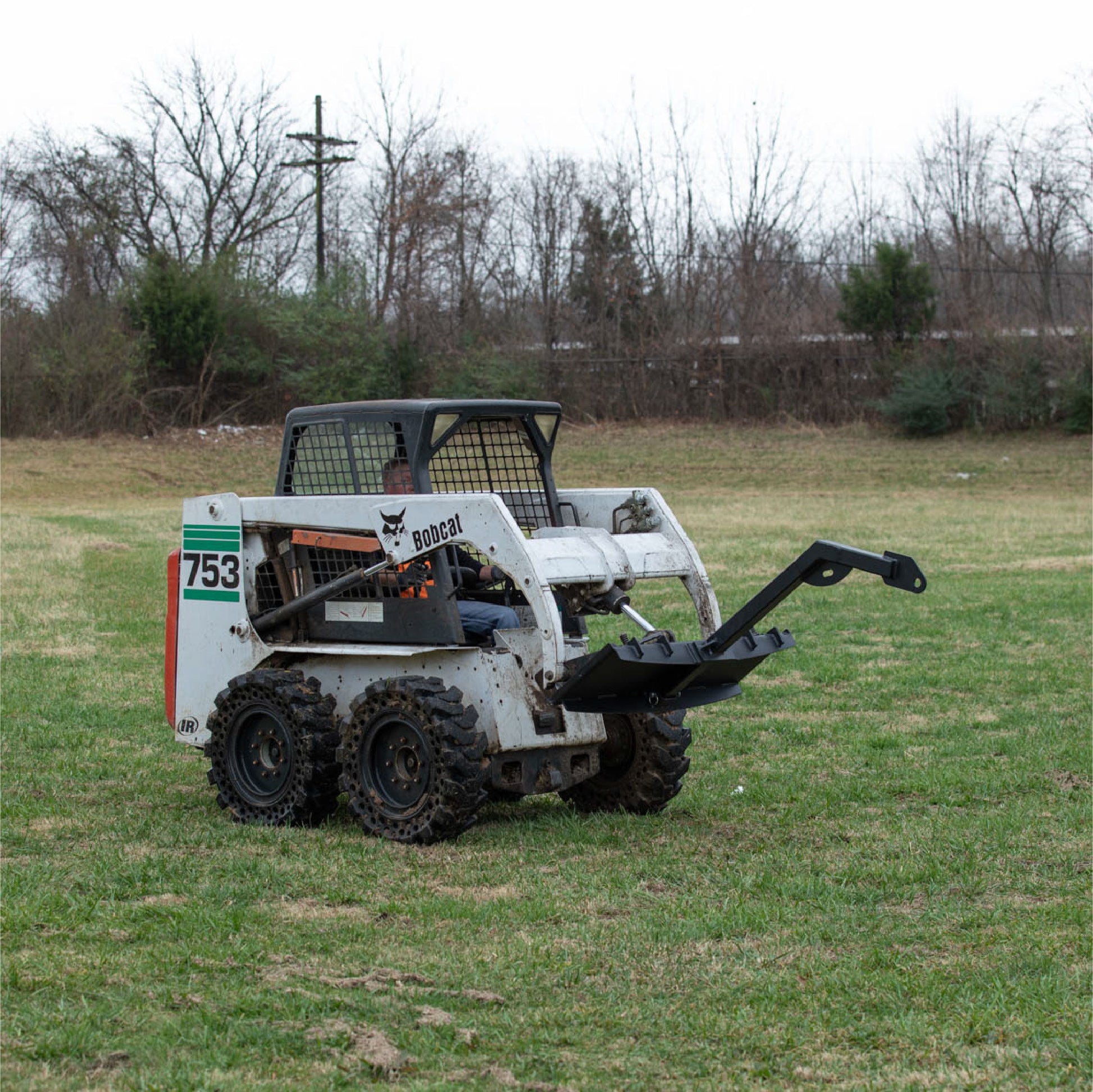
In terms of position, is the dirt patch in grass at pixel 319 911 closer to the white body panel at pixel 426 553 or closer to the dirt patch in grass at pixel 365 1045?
the dirt patch in grass at pixel 365 1045

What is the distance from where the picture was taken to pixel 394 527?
7.12 metres

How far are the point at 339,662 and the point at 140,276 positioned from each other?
40238 millimetres

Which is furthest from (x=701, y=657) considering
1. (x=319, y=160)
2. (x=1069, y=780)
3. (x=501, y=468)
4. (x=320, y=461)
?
(x=319, y=160)

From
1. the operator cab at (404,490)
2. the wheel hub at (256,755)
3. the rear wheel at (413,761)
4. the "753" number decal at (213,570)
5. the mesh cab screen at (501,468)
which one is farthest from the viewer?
the mesh cab screen at (501,468)

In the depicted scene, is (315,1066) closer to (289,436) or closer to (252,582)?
(252,582)

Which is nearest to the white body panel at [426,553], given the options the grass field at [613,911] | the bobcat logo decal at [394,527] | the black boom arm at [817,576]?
the bobcat logo decal at [394,527]

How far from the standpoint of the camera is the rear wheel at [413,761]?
6820 millimetres

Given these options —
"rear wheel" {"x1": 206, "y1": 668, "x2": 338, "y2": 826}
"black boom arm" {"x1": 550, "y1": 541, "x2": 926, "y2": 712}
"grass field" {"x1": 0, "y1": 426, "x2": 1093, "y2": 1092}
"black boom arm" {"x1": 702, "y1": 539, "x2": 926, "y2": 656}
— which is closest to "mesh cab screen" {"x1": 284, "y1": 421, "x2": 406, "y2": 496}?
"rear wheel" {"x1": 206, "y1": 668, "x2": 338, "y2": 826}

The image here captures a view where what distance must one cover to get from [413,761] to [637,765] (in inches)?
50.2

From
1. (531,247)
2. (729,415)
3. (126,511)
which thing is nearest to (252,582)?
(126,511)

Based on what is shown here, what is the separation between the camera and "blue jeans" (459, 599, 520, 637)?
24.5 feet

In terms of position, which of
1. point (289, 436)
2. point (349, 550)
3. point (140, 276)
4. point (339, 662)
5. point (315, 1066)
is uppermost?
point (140, 276)

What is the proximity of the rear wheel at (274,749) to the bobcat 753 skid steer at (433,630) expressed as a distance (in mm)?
12

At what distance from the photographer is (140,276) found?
148 ft
